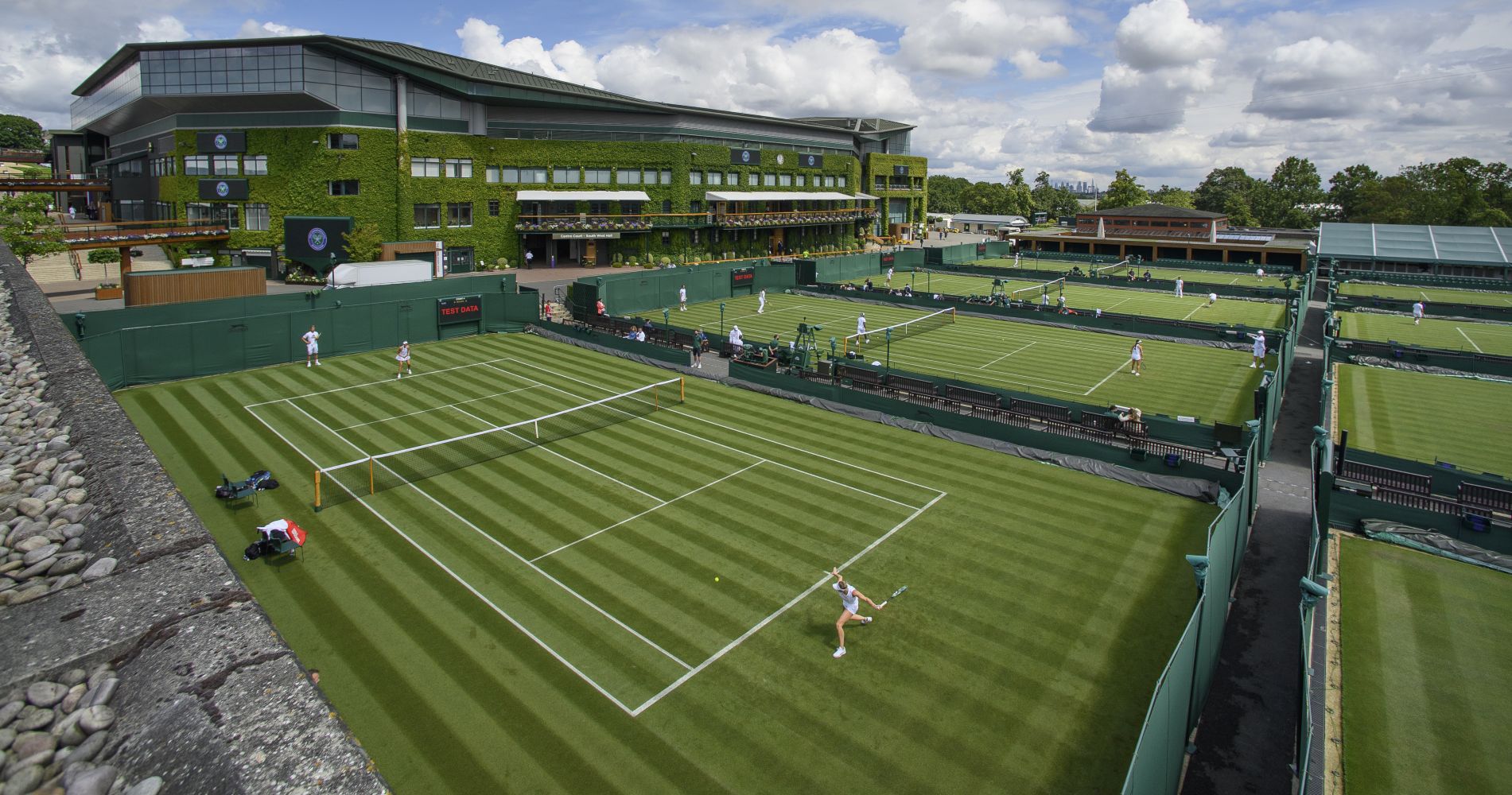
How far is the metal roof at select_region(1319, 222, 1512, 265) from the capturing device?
83562 millimetres

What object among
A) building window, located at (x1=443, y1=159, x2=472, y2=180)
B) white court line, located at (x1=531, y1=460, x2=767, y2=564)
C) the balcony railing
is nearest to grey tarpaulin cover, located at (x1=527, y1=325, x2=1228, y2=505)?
white court line, located at (x1=531, y1=460, x2=767, y2=564)

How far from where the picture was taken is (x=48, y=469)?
32.6ft

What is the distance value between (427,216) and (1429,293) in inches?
3662

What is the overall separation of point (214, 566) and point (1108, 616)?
15392 mm

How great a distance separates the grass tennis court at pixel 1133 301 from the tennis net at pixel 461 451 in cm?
3598

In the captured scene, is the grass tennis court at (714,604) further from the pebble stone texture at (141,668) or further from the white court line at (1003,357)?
the white court line at (1003,357)

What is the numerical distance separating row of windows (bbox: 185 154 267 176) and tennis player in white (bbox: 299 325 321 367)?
33210 millimetres

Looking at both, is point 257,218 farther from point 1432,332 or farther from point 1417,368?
point 1432,332

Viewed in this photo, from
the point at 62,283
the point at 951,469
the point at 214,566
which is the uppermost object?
the point at 62,283

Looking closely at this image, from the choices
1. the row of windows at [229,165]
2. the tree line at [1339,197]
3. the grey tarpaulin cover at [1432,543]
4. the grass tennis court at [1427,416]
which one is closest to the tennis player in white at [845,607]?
the grey tarpaulin cover at [1432,543]

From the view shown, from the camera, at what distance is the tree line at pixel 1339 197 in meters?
119

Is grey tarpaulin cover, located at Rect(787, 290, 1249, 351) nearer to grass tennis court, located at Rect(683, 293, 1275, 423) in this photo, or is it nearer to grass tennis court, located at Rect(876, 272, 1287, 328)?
grass tennis court, located at Rect(683, 293, 1275, 423)

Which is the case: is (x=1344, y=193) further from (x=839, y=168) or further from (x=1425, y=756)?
(x=1425, y=756)

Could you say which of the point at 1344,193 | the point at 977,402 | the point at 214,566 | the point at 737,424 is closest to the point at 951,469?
the point at 977,402
